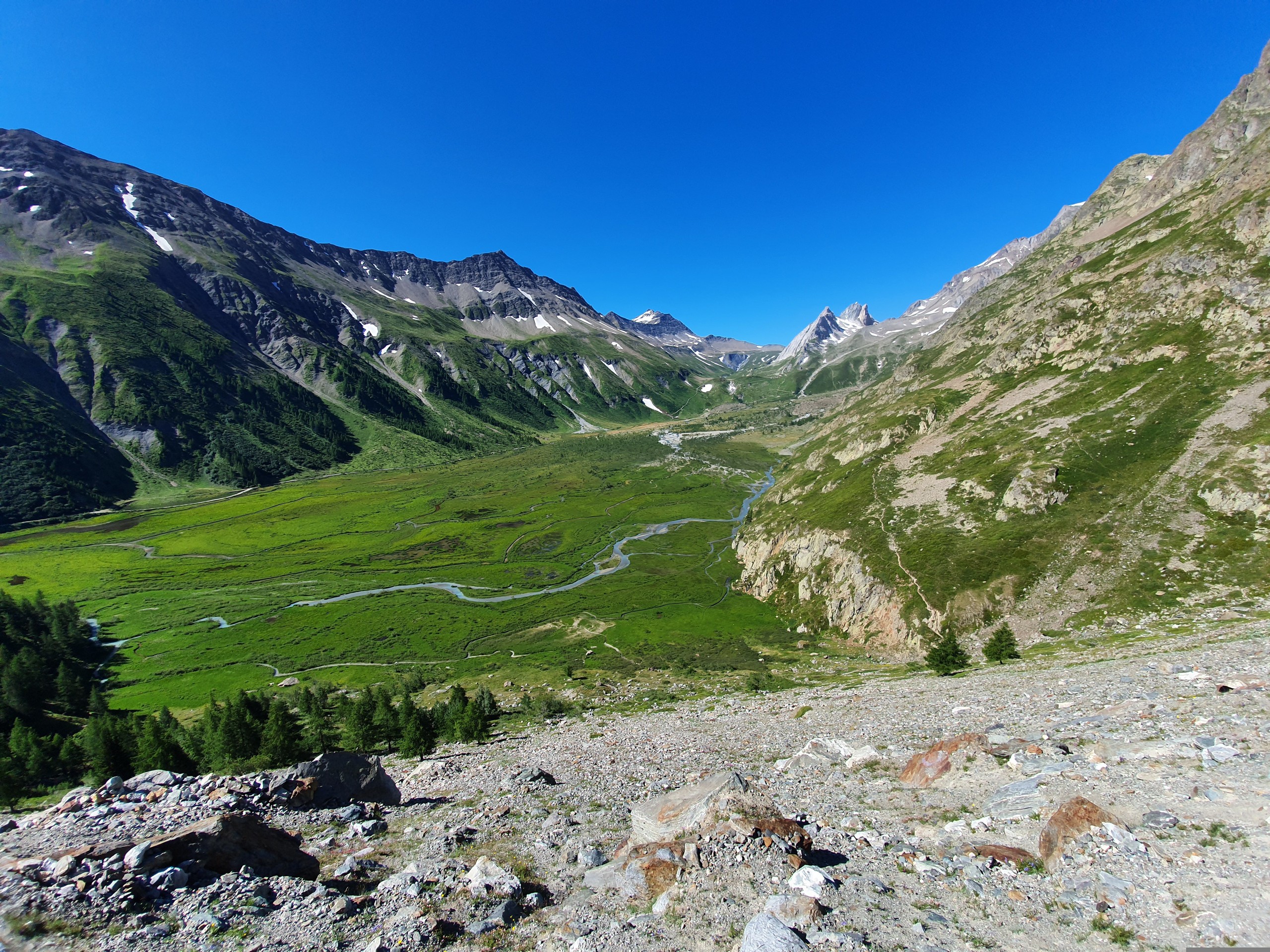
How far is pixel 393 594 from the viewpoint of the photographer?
389 ft

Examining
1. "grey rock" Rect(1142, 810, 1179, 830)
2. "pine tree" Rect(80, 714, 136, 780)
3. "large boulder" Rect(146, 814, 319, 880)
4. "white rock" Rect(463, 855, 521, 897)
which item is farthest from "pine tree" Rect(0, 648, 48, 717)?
"grey rock" Rect(1142, 810, 1179, 830)

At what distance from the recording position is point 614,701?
184ft

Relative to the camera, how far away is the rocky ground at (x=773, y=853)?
1146cm

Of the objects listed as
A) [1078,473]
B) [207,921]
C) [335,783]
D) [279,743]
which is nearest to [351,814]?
[335,783]

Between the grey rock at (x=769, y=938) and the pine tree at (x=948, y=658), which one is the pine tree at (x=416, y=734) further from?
the pine tree at (x=948, y=658)

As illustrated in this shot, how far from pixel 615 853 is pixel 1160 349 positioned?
120 meters

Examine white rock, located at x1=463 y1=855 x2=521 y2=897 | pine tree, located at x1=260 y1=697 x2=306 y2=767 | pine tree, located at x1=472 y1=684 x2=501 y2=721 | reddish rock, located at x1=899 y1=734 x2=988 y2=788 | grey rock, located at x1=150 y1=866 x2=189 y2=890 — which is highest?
grey rock, located at x1=150 y1=866 x2=189 y2=890

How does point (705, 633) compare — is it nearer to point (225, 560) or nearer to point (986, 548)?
point (986, 548)

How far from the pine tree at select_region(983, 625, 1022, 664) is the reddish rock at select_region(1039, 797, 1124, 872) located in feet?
137

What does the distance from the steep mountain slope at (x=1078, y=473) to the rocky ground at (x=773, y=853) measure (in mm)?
36565

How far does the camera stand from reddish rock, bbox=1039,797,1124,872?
1288 cm

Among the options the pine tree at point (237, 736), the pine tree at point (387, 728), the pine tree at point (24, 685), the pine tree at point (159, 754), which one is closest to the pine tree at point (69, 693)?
the pine tree at point (24, 685)

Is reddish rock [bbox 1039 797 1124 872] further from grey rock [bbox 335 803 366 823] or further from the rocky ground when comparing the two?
grey rock [bbox 335 803 366 823]

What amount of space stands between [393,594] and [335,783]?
103m
